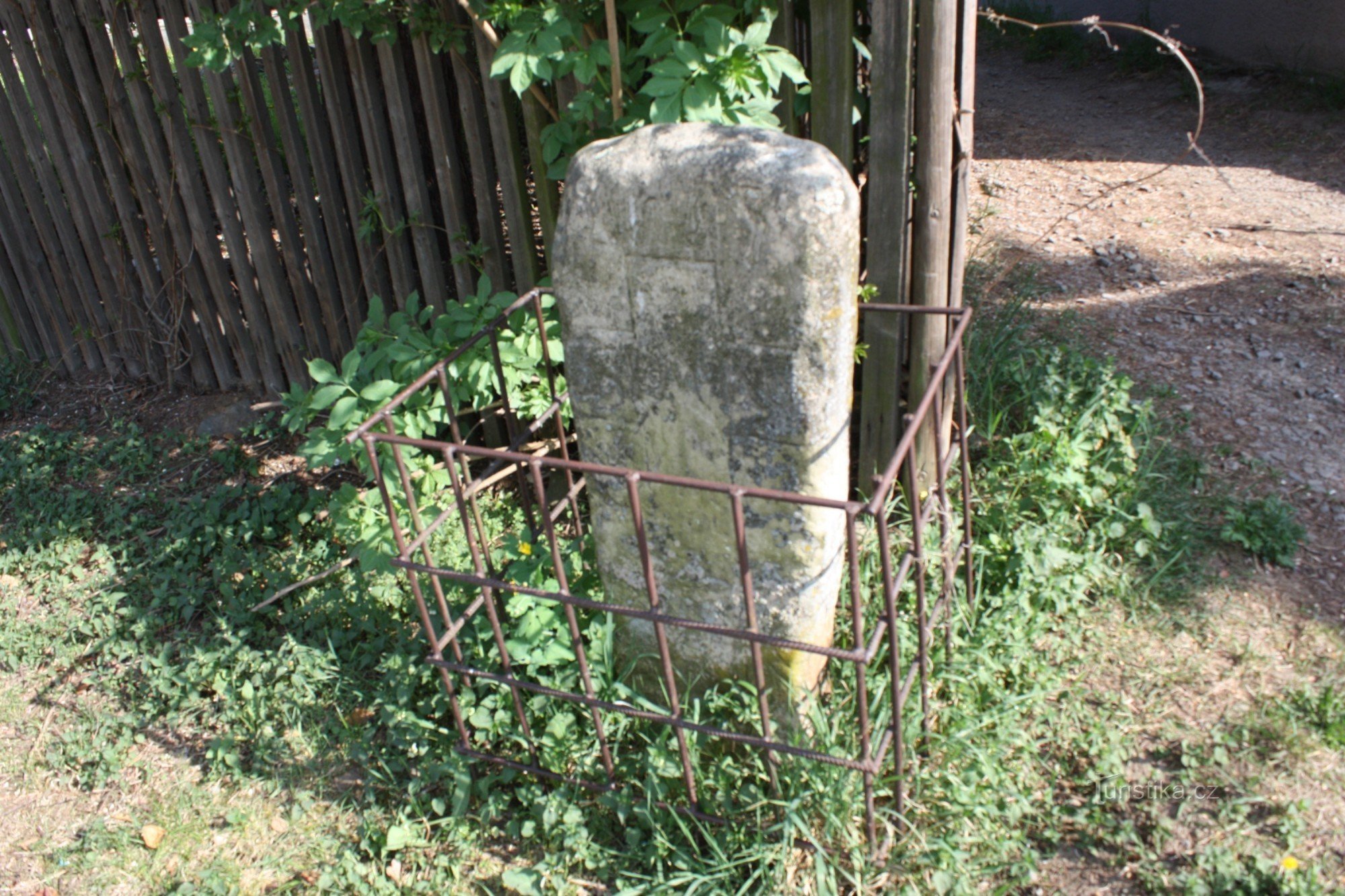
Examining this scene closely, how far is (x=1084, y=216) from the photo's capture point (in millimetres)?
5359

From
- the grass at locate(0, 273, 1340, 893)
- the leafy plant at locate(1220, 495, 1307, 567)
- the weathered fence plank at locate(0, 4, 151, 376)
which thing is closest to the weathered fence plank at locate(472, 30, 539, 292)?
the grass at locate(0, 273, 1340, 893)

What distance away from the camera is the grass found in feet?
7.66

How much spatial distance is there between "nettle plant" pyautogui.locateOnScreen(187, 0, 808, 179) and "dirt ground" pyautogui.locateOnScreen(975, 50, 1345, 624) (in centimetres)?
212

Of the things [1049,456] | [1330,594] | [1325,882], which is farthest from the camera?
[1049,456]

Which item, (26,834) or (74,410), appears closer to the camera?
(26,834)

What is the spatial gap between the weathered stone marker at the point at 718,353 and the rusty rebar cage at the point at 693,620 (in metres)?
0.07

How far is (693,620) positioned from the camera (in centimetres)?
239

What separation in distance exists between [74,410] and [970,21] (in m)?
4.41

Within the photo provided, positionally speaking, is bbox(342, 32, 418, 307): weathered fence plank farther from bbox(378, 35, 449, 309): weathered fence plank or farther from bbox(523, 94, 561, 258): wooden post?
bbox(523, 94, 561, 258): wooden post

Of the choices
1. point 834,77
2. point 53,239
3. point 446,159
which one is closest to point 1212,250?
point 834,77

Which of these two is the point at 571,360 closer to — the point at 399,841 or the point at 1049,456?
the point at 399,841

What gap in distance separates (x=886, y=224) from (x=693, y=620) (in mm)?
1313

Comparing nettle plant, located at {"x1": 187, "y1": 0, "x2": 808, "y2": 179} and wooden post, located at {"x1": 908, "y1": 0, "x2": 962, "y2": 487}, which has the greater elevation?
nettle plant, located at {"x1": 187, "y1": 0, "x2": 808, "y2": 179}

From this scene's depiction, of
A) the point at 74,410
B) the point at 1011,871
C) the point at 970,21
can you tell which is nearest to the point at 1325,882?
the point at 1011,871
